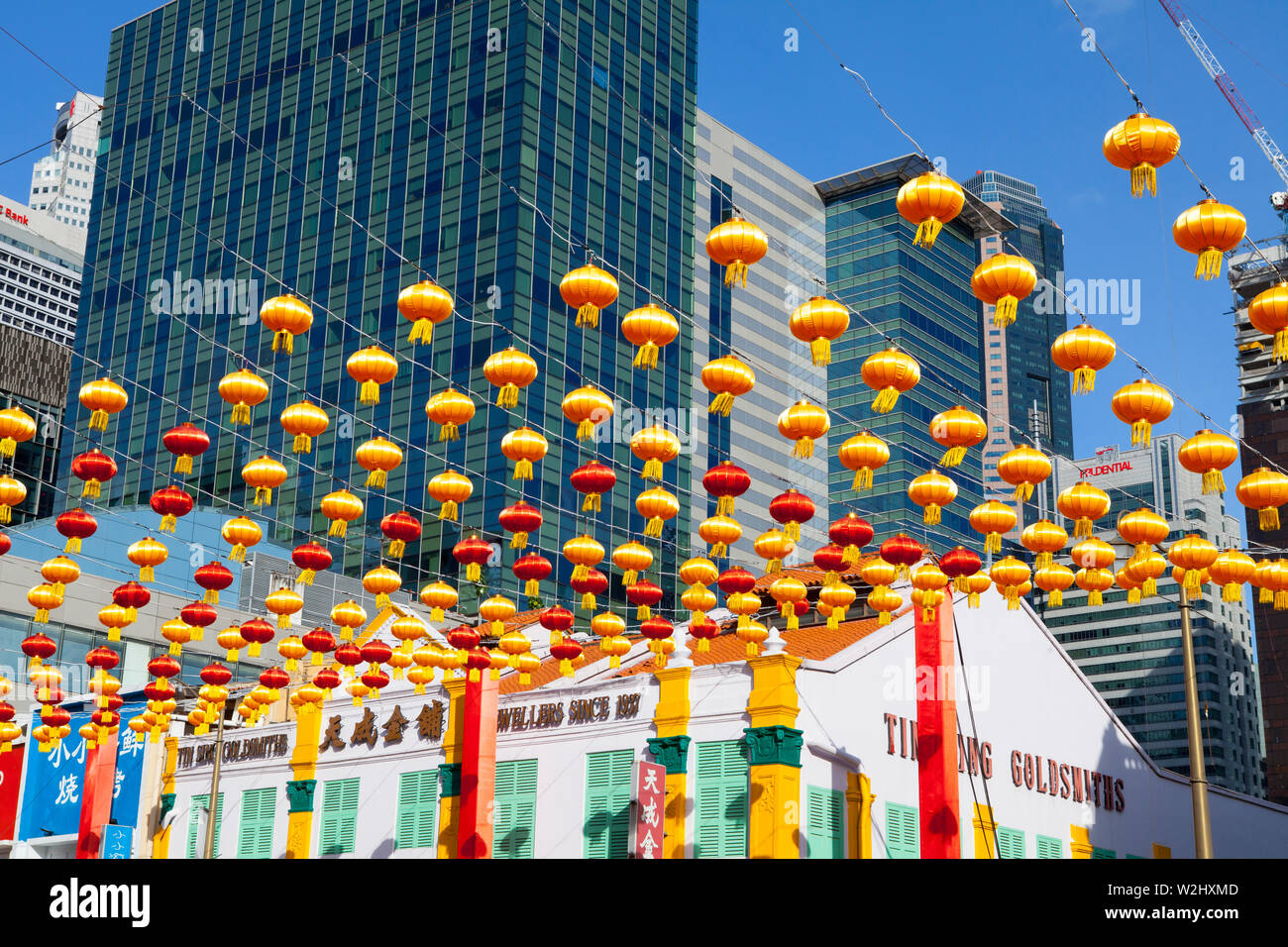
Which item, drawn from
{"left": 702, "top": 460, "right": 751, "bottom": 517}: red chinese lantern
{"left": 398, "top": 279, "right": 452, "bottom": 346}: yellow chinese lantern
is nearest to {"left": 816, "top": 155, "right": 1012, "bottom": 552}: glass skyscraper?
{"left": 702, "top": 460, "right": 751, "bottom": 517}: red chinese lantern

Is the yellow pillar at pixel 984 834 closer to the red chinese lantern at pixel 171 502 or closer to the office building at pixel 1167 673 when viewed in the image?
the red chinese lantern at pixel 171 502

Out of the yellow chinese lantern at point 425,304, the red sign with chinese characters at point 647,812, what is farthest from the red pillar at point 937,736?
the yellow chinese lantern at point 425,304

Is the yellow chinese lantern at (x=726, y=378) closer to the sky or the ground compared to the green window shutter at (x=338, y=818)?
closer to the sky

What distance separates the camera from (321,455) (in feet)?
299

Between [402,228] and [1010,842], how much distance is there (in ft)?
230

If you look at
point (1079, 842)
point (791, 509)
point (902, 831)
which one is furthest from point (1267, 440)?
point (791, 509)

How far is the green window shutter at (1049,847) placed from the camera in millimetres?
30984

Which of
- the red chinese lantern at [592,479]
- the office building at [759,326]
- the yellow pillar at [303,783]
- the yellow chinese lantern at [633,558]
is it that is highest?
the office building at [759,326]

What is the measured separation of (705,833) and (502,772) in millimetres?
5791

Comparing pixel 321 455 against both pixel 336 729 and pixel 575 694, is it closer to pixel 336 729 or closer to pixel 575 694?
pixel 336 729

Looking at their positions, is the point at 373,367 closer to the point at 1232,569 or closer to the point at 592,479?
the point at 592,479

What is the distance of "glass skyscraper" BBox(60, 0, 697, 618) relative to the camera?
282 ft

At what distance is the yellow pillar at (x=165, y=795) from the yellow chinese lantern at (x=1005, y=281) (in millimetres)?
30016
